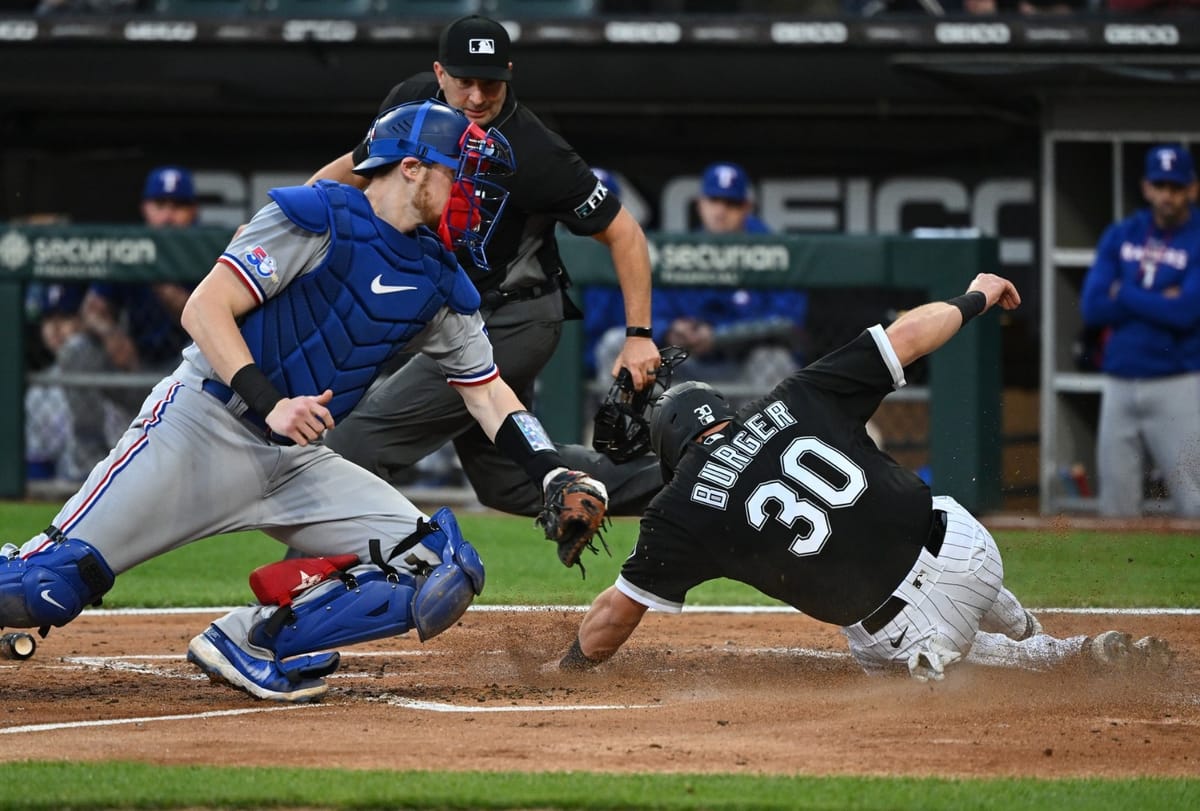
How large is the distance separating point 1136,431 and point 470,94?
4.86 metres

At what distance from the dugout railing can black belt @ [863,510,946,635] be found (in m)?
4.60

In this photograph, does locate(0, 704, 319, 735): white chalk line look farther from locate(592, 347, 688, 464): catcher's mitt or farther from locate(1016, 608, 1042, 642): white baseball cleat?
locate(1016, 608, 1042, 642): white baseball cleat

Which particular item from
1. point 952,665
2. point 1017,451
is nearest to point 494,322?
point 952,665

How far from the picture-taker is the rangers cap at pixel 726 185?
9.97 m

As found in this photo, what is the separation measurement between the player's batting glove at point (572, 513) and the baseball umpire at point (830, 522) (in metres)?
0.22

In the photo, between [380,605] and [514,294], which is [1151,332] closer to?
[514,294]

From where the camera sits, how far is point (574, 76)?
1126 cm

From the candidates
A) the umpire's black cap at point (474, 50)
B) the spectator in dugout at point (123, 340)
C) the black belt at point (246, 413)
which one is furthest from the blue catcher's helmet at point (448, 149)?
the spectator in dugout at point (123, 340)

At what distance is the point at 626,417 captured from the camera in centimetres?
569

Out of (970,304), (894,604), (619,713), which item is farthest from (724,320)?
Answer: (619,713)

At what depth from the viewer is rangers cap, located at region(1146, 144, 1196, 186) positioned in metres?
9.05

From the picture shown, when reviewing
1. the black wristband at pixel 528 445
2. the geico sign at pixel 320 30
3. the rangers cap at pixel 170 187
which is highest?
the geico sign at pixel 320 30

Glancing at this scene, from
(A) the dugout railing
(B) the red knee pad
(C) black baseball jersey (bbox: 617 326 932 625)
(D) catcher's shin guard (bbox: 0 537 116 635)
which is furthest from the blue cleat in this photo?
(A) the dugout railing

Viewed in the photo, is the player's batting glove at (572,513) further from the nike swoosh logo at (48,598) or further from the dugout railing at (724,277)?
the dugout railing at (724,277)
